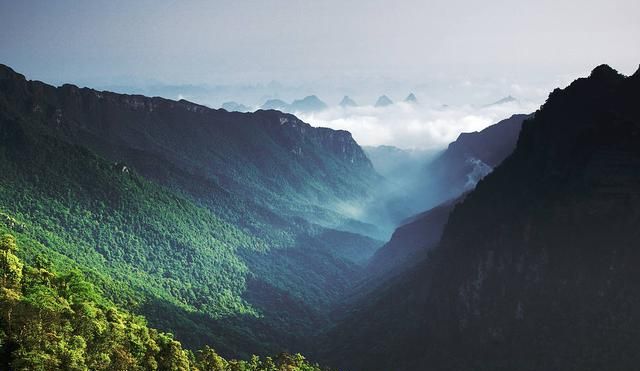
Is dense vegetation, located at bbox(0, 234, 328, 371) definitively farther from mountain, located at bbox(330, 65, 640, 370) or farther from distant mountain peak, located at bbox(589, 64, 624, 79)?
distant mountain peak, located at bbox(589, 64, 624, 79)

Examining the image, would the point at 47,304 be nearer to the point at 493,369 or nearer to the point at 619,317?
the point at 493,369

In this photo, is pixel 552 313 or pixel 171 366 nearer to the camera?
pixel 171 366

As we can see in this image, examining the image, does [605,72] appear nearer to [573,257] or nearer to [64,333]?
[573,257]

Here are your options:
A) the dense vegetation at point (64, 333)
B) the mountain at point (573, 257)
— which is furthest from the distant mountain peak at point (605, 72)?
the dense vegetation at point (64, 333)

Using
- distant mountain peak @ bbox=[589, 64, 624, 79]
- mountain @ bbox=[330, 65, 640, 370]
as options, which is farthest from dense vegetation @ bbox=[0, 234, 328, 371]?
distant mountain peak @ bbox=[589, 64, 624, 79]

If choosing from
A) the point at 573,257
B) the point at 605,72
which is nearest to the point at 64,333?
the point at 573,257

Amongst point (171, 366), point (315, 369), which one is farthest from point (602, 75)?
point (171, 366)

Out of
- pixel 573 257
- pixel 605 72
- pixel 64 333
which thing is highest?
pixel 605 72

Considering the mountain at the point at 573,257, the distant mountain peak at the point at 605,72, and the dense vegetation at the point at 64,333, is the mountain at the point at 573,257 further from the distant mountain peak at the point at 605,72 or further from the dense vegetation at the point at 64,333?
the dense vegetation at the point at 64,333
